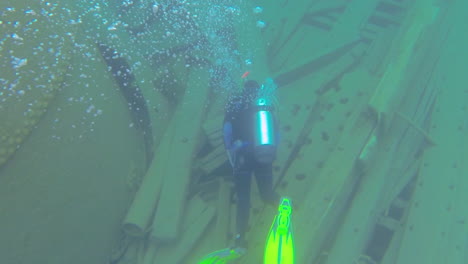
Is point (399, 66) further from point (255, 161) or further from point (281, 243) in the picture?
point (281, 243)

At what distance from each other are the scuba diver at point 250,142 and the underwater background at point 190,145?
28 cm

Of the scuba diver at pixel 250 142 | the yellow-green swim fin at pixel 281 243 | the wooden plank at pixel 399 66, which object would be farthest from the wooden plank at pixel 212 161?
the wooden plank at pixel 399 66

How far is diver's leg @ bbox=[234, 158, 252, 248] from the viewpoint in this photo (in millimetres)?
3826

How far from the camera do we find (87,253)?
13.3ft

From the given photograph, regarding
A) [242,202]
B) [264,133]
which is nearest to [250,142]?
[264,133]

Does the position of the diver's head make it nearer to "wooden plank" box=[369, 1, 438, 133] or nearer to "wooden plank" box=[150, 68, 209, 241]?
"wooden plank" box=[150, 68, 209, 241]

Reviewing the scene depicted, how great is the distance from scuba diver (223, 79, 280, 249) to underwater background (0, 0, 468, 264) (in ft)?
0.92

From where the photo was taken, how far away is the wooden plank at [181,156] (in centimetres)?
395

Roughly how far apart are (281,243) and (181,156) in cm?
189

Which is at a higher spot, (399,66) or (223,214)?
(399,66)

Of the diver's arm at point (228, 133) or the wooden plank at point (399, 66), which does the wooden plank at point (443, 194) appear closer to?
the wooden plank at point (399, 66)

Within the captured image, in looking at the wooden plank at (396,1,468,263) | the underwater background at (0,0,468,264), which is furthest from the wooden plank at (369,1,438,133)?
the wooden plank at (396,1,468,263)

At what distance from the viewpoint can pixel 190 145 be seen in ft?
14.8

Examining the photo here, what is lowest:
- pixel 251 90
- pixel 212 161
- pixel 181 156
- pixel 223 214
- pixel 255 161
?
pixel 223 214
